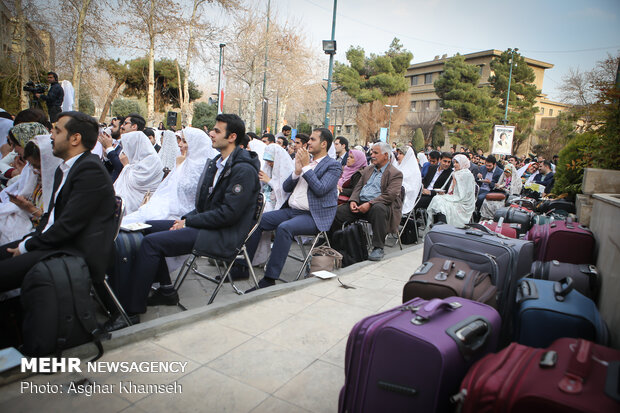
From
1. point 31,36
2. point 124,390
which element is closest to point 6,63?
point 31,36

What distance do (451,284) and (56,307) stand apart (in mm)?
2438

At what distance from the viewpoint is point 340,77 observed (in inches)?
1892

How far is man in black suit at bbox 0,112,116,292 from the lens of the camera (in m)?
2.61

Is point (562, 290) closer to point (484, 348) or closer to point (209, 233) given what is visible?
point (484, 348)

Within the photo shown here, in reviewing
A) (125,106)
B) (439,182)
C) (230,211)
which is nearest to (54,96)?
(230,211)

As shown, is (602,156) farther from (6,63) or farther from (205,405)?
(6,63)

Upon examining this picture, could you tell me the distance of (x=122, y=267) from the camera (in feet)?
11.5

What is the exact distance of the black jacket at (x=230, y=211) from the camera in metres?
3.64

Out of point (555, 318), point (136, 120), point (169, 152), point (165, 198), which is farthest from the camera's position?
point (169, 152)

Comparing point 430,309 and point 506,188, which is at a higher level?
point 506,188

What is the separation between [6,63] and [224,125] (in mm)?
15909

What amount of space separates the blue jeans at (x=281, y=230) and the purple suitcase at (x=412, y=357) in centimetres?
242

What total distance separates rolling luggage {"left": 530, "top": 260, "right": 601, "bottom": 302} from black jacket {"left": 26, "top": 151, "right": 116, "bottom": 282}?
3.26 m

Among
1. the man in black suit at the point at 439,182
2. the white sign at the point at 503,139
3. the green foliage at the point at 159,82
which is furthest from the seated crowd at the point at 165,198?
the green foliage at the point at 159,82
